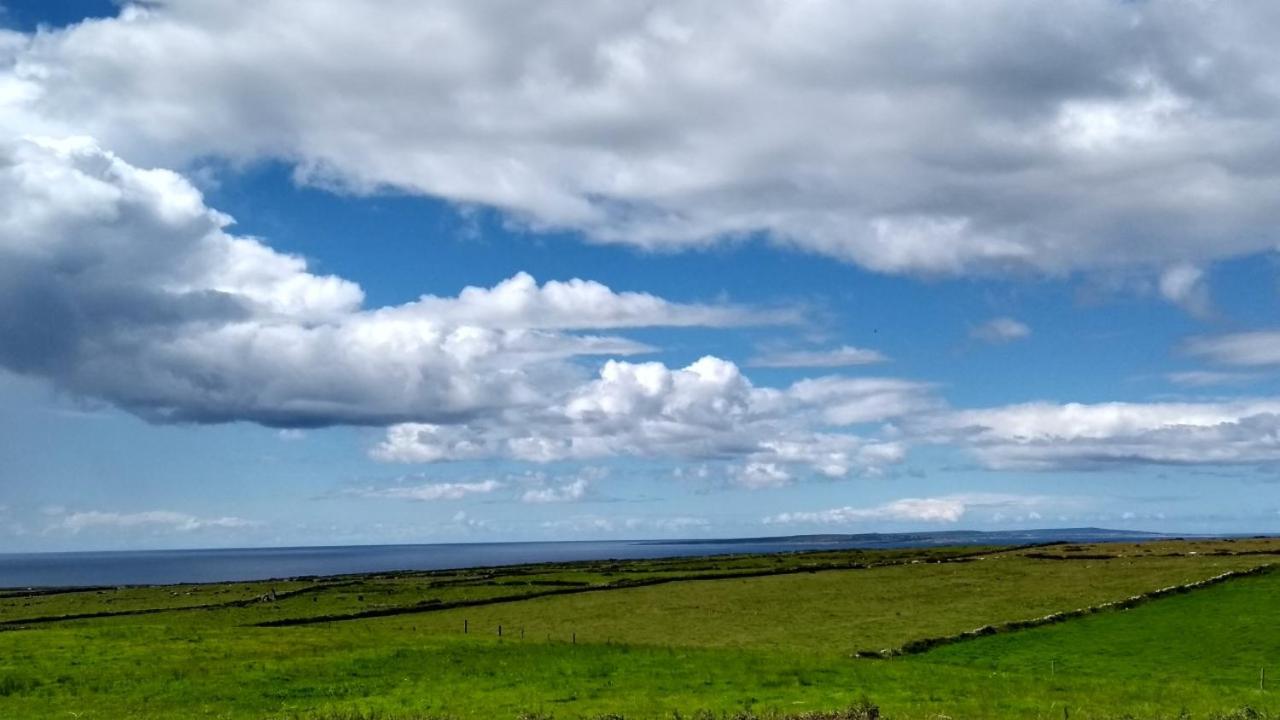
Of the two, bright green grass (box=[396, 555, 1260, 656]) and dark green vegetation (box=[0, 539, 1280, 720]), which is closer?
dark green vegetation (box=[0, 539, 1280, 720])

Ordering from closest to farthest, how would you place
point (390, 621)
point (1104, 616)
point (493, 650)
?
point (493, 650) < point (1104, 616) < point (390, 621)

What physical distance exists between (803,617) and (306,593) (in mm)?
101276

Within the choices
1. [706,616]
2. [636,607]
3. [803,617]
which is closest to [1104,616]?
[803,617]

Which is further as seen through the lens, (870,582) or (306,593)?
(306,593)

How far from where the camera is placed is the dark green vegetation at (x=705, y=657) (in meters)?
36.5

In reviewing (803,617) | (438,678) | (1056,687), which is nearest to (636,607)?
(803,617)

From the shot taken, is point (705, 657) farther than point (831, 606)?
No

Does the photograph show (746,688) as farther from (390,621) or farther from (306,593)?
(306,593)

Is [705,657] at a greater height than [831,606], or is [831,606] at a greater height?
[705,657]

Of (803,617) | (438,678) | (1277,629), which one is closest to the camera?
(438,678)

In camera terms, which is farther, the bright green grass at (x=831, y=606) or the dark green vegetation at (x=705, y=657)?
the bright green grass at (x=831, y=606)

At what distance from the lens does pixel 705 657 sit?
4934 centimetres

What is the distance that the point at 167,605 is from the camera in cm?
13812

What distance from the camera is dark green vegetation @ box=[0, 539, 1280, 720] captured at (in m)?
36.5
